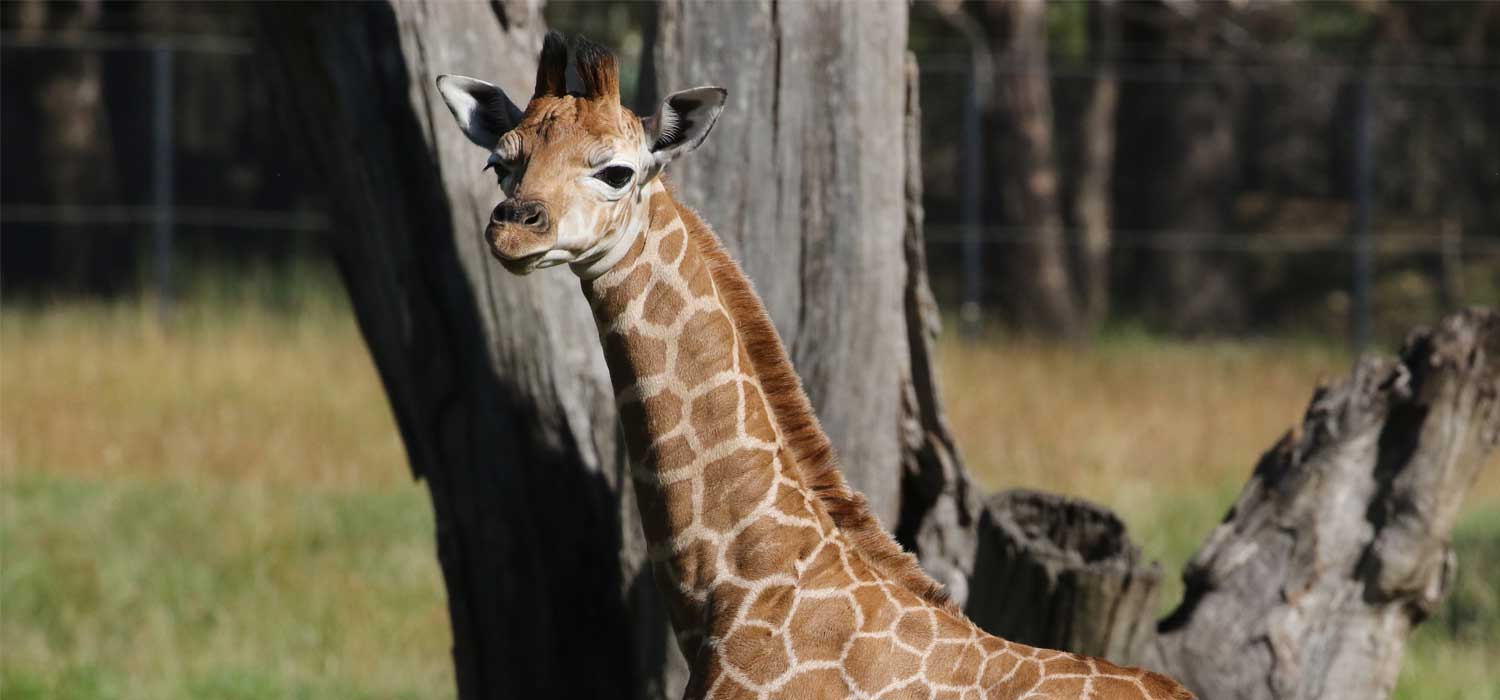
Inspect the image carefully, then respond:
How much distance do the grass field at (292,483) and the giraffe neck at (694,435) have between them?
3488mm

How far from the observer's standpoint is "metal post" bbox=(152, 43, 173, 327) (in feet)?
45.7

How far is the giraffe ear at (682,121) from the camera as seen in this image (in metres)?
3.16

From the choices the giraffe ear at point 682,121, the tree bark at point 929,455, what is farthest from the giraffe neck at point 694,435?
the tree bark at point 929,455

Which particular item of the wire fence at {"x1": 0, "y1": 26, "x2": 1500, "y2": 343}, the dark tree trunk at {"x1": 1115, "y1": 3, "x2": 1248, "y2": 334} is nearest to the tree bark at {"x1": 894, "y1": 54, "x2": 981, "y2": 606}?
the wire fence at {"x1": 0, "y1": 26, "x2": 1500, "y2": 343}

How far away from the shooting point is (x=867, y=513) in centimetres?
348

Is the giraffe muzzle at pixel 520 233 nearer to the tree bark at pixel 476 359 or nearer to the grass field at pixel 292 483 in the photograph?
the tree bark at pixel 476 359

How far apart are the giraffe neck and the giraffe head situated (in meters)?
0.10

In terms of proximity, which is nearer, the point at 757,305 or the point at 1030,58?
the point at 757,305

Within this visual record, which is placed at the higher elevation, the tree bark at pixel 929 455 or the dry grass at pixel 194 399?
the tree bark at pixel 929 455

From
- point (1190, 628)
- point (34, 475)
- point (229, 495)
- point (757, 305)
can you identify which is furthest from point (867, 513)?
point (34, 475)

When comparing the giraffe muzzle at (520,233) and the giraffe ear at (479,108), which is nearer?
the giraffe muzzle at (520,233)

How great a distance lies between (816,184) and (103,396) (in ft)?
26.1

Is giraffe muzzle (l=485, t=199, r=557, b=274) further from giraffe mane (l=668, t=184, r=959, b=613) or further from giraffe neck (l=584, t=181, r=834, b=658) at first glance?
giraffe mane (l=668, t=184, r=959, b=613)

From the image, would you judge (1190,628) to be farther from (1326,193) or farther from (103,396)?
(1326,193)
